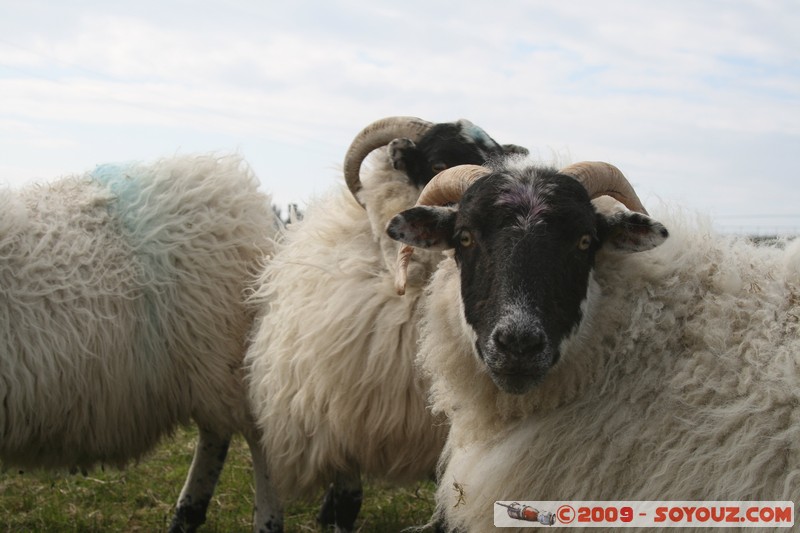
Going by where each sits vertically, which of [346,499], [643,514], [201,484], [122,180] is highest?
[122,180]

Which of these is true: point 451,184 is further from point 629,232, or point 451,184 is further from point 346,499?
point 346,499

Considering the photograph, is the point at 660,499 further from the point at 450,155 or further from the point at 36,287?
the point at 36,287

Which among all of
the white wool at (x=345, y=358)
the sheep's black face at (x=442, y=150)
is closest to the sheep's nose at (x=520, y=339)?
the white wool at (x=345, y=358)

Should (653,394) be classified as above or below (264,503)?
above

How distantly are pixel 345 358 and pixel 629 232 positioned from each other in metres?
1.80

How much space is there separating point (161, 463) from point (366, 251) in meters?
3.21

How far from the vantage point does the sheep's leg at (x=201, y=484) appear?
16.8 ft

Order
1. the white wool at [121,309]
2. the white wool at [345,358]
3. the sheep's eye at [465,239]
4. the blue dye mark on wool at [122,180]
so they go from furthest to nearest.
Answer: the blue dye mark on wool at [122,180]
the white wool at [121,309]
the white wool at [345,358]
the sheep's eye at [465,239]

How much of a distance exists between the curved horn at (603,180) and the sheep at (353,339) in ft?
3.54

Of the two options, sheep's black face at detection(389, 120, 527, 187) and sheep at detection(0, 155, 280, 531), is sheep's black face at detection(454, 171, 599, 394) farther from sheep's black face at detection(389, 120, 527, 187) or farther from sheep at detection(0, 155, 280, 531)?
sheep at detection(0, 155, 280, 531)

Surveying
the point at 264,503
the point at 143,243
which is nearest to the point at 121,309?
the point at 143,243

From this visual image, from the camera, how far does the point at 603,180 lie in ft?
10.3

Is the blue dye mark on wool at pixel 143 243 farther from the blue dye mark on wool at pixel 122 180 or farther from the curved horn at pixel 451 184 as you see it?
the curved horn at pixel 451 184

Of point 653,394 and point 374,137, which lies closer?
point 653,394
